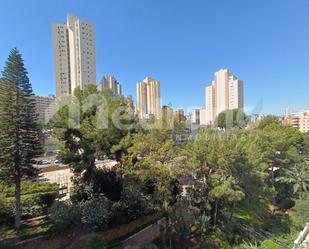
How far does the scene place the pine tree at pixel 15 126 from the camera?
8.39 metres

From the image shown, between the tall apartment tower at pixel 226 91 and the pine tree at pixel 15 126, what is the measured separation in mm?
46521

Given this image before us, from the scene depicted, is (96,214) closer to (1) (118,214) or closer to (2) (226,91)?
(1) (118,214)

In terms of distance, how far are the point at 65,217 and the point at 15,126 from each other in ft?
12.7

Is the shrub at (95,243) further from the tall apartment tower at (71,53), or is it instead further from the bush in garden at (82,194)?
the tall apartment tower at (71,53)

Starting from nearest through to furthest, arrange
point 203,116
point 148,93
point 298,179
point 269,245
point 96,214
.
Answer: point 96,214, point 269,245, point 298,179, point 148,93, point 203,116

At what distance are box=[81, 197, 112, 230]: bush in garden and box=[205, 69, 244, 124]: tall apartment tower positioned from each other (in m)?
45.2

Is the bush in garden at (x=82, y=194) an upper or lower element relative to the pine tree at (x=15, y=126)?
lower

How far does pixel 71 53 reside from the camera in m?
42.1

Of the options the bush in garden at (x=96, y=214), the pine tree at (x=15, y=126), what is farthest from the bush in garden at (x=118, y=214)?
the pine tree at (x=15, y=126)

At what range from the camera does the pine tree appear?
839 centimetres

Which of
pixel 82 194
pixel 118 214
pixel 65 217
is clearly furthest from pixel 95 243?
pixel 82 194

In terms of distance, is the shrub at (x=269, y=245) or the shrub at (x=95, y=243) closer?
the shrub at (x=95, y=243)

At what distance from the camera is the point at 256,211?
57.9 ft

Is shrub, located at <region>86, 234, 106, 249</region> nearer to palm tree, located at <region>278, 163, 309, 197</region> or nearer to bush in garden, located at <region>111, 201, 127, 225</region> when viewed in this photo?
bush in garden, located at <region>111, 201, 127, 225</region>
